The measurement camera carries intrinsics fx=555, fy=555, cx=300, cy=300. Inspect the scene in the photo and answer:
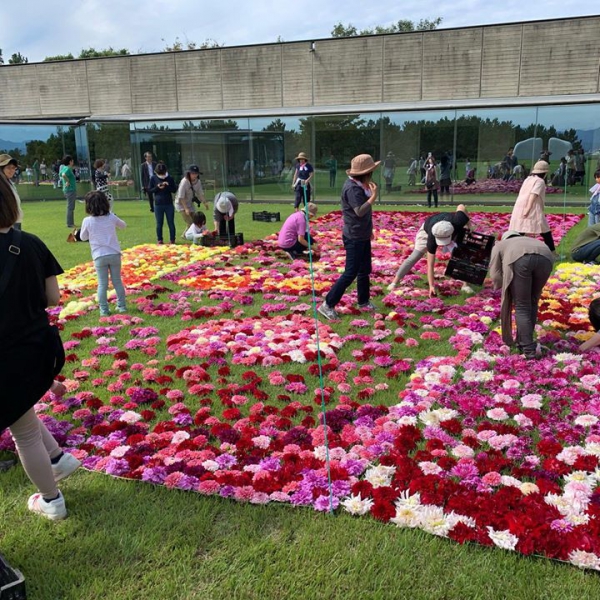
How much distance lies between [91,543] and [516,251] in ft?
13.4

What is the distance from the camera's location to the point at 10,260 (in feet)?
8.95

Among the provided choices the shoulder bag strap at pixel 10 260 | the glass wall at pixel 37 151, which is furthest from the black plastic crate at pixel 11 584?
the glass wall at pixel 37 151

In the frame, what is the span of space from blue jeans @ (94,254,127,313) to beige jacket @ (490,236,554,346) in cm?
462

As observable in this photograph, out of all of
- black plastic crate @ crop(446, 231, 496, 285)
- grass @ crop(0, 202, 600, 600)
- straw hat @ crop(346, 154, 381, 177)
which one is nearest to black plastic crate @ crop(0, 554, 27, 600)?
grass @ crop(0, 202, 600, 600)

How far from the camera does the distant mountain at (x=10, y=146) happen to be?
2831 centimetres

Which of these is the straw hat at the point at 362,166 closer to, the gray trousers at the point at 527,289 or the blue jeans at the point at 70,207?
the gray trousers at the point at 527,289

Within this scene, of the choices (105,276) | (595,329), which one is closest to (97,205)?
(105,276)

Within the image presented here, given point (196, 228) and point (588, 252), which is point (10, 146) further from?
point (588, 252)

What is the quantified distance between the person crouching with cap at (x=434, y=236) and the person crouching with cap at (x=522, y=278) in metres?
1.82

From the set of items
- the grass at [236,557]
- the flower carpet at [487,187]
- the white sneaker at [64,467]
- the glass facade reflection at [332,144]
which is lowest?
the grass at [236,557]

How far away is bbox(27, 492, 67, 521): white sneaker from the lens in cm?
316

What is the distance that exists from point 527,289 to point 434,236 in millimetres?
2449

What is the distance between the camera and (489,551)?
9.34 feet

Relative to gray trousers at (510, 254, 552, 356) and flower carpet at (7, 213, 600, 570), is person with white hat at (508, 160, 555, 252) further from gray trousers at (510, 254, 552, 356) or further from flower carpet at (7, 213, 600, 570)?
gray trousers at (510, 254, 552, 356)
